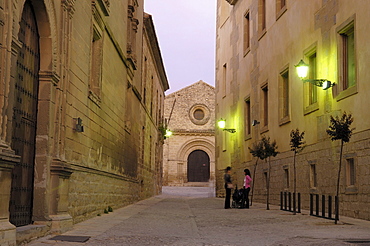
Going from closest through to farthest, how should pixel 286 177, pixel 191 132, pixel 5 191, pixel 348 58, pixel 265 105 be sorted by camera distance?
pixel 5 191 → pixel 348 58 → pixel 286 177 → pixel 265 105 → pixel 191 132

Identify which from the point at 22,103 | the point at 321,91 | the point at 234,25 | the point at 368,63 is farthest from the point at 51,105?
the point at 234,25

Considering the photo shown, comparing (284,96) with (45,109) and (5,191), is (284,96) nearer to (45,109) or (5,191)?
(45,109)

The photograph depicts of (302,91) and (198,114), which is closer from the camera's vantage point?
(302,91)

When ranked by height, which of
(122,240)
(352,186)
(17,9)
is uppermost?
(17,9)

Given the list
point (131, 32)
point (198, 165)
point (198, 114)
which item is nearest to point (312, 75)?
point (131, 32)

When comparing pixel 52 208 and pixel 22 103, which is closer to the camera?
pixel 22 103

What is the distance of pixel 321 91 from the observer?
46.5 ft

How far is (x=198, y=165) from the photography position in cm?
5522

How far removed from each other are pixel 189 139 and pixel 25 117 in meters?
47.1

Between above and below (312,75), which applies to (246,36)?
above

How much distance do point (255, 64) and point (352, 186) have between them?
35.5 feet

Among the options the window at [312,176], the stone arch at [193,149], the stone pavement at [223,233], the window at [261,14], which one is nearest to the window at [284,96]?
the window at [312,176]

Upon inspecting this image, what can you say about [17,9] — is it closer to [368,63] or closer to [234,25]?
[368,63]

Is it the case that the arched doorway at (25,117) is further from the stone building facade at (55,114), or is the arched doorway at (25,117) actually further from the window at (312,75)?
the window at (312,75)
